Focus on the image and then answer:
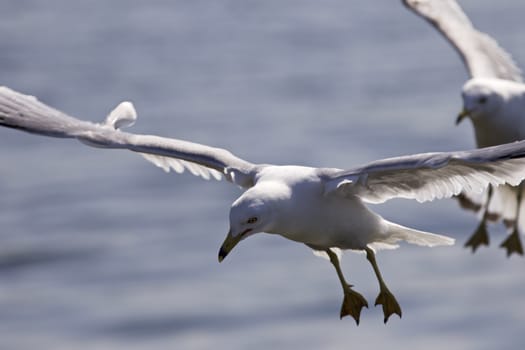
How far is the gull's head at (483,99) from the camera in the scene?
11.1m

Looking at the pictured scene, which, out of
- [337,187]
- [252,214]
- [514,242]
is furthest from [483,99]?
[252,214]

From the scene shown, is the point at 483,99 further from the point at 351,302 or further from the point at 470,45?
the point at 351,302

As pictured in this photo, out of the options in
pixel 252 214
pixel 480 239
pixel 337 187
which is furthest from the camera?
pixel 480 239

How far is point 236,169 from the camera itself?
8141 millimetres

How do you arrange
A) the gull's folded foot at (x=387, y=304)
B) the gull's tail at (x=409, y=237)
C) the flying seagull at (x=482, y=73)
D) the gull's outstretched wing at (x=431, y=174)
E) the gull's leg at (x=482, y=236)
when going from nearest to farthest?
the gull's outstretched wing at (x=431, y=174), the gull's tail at (x=409, y=237), the gull's folded foot at (x=387, y=304), the flying seagull at (x=482, y=73), the gull's leg at (x=482, y=236)

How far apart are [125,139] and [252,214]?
4.69ft

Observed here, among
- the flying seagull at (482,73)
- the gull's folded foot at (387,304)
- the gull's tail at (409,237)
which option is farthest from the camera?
the flying seagull at (482,73)

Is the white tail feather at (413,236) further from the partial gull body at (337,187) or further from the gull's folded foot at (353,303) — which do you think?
the gull's folded foot at (353,303)

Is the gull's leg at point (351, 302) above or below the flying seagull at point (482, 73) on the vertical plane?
below

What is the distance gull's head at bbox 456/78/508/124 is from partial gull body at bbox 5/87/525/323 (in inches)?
113

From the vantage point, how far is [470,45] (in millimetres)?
12008

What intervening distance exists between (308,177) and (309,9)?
21.1 metres

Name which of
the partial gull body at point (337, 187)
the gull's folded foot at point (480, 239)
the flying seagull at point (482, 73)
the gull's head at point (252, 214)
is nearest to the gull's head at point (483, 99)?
the flying seagull at point (482, 73)

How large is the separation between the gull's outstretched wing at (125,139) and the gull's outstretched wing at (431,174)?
661mm
